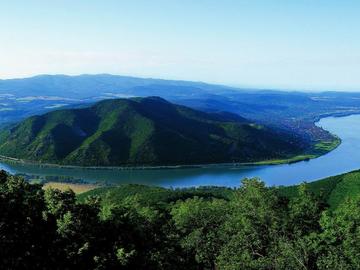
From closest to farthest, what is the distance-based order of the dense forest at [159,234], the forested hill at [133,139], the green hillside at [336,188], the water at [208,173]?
the dense forest at [159,234], the green hillside at [336,188], the water at [208,173], the forested hill at [133,139]

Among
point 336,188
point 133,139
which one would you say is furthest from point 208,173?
point 336,188

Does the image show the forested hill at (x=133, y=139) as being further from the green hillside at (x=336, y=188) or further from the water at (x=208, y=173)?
the green hillside at (x=336, y=188)

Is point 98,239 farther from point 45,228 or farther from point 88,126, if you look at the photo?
point 88,126

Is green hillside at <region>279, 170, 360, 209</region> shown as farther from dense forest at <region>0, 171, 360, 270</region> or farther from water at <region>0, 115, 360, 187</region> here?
dense forest at <region>0, 171, 360, 270</region>

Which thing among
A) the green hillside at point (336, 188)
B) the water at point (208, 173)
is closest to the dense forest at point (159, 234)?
the green hillside at point (336, 188)

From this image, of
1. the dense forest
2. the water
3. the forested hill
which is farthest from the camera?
the forested hill

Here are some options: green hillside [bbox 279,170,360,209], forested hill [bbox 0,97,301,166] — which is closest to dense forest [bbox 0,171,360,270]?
green hillside [bbox 279,170,360,209]
